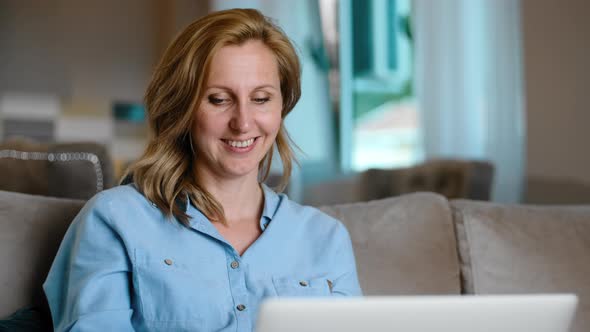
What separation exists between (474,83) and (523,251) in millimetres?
2253

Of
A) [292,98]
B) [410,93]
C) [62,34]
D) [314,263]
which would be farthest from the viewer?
[62,34]

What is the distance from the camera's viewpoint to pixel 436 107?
13.2ft

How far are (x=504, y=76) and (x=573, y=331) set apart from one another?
2.25m

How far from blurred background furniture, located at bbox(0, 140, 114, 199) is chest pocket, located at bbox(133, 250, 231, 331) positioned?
880 millimetres

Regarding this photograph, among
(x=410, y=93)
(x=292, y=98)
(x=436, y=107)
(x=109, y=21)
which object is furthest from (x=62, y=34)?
(x=292, y=98)

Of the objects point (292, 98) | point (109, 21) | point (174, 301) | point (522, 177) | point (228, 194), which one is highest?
point (109, 21)

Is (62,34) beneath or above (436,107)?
above

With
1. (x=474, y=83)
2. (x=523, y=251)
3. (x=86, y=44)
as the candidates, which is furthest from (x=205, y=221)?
(x=86, y=44)

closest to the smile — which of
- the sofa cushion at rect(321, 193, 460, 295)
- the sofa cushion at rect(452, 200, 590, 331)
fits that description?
the sofa cushion at rect(321, 193, 460, 295)

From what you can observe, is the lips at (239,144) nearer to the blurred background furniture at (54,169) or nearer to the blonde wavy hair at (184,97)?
the blonde wavy hair at (184,97)

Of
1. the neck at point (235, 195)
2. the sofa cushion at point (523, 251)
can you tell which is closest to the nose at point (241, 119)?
the neck at point (235, 195)

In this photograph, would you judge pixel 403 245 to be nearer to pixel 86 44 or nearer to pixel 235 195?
pixel 235 195

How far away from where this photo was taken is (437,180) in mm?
3291

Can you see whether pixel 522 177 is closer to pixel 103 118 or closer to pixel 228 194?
pixel 228 194
